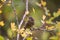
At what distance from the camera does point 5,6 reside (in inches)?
82.5

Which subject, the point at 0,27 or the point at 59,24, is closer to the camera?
the point at 59,24

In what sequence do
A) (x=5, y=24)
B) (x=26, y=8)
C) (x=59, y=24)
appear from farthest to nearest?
(x=5, y=24) < (x=26, y=8) < (x=59, y=24)

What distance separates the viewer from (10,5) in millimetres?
2062

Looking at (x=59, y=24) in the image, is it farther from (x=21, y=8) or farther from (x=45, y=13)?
(x=21, y=8)

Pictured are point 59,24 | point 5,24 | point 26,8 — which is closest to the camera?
point 59,24

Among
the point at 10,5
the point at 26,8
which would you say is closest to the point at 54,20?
the point at 26,8

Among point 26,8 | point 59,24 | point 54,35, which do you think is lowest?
point 54,35

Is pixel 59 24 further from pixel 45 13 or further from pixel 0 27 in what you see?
pixel 0 27

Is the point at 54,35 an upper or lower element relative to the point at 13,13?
lower

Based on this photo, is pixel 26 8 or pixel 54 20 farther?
pixel 54 20

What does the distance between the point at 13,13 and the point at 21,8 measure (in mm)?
103

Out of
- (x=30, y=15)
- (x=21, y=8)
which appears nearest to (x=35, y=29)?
(x=30, y=15)

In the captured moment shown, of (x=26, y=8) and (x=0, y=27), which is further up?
(x=26, y=8)

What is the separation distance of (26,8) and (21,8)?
0.09 metres
